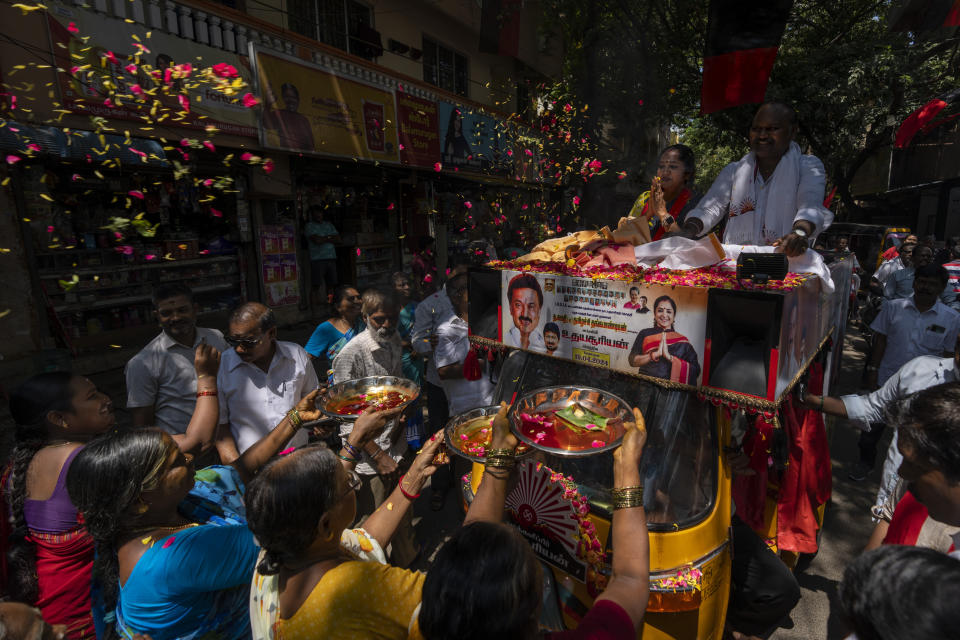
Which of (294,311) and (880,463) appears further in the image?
(294,311)

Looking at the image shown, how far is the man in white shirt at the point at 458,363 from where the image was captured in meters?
4.15

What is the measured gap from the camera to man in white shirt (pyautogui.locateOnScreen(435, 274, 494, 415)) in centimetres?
415

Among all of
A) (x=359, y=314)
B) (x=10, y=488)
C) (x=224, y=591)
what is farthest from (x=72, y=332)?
(x=224, y=591)

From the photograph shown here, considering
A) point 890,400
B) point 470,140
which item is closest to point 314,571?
point 890,400

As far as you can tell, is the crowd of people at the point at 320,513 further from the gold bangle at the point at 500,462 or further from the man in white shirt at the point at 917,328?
the man in white shirt at the point at 917,328

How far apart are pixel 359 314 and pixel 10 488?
339 cm

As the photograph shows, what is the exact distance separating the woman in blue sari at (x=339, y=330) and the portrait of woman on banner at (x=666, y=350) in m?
3.30

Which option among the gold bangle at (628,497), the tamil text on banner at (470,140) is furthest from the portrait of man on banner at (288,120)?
the gold bangle at (628,497)

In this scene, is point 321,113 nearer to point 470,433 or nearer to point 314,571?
point 470,433

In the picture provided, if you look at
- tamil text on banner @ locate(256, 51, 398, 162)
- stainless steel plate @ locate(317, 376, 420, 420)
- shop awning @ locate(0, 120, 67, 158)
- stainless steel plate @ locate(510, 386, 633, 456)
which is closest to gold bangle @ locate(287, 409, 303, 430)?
stainless steel plate @ locate(317, 376, 420, 420)

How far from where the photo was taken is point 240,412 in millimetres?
3234

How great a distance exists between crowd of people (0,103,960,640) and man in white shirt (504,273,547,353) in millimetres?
13

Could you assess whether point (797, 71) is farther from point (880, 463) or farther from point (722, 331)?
point (722, 331)

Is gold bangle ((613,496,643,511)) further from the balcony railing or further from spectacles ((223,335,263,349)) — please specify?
the balcony railing
